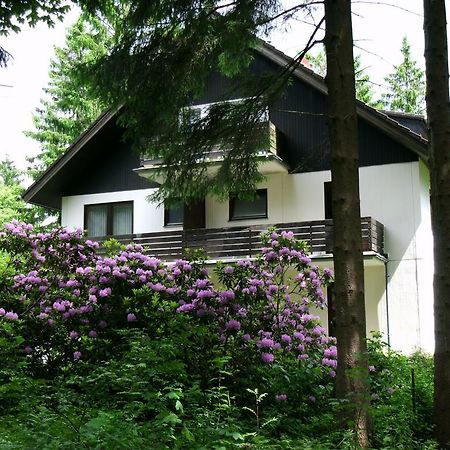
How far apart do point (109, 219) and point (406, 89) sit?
992 inches

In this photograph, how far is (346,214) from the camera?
233 inches

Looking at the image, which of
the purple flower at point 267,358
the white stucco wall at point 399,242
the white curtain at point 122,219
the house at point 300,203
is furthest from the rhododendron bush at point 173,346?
the white curtain at point 122,219

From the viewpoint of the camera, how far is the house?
17.4 meters

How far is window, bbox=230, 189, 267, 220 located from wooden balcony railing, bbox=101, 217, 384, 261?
3.53ft

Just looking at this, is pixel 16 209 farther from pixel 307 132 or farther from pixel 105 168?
pixel 307 132

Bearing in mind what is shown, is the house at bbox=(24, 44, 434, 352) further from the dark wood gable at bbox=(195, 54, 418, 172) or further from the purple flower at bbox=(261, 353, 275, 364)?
the purple flower at bbox=(261, 353, 275, 364)

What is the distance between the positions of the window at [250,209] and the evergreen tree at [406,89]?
21.9 meters

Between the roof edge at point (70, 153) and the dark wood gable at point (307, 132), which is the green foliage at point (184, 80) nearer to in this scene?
the dark wood gable at point (307, 132)

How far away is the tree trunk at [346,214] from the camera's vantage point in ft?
18.4

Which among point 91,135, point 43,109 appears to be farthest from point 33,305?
point 43,109

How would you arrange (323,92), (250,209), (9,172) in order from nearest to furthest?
(323,92) < (250,209) < (9,172)

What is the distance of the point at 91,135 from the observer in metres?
20.6

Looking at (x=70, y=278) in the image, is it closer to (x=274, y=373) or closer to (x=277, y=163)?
(x=274, y=373)

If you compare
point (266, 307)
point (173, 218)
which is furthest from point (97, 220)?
point (266, 307)
